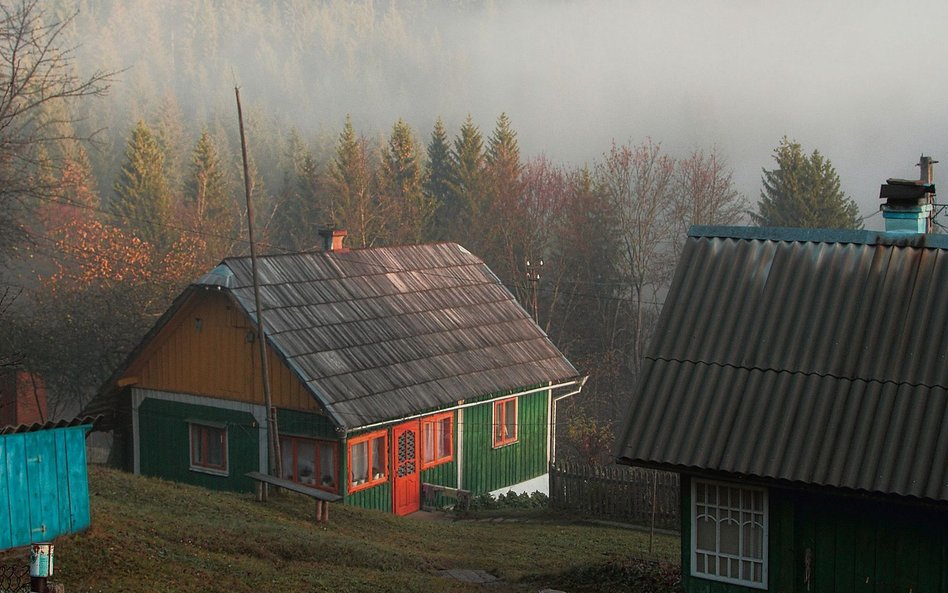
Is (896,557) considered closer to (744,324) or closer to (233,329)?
(744,324)

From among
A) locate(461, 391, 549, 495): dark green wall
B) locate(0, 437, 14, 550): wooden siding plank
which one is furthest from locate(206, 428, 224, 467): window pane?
locate(0, 437, 14, 550): wooden siding plank

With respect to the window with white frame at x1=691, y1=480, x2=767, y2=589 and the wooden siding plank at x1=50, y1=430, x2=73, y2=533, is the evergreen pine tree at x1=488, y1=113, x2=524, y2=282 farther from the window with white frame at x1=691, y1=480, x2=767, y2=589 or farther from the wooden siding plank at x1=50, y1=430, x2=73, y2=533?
the window with white frame at x1=691, y1=480, x2=767, y2=589

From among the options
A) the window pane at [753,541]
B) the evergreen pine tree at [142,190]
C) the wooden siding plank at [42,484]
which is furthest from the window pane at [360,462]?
the evergreen pine tree at [142,190]

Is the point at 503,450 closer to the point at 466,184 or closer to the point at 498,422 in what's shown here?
the point at 498,422

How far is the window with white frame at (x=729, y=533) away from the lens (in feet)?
37.7

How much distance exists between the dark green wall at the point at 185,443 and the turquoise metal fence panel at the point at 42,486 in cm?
1084

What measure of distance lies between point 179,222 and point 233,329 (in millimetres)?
40606

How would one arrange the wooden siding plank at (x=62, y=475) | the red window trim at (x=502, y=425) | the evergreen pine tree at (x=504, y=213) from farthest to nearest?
the evergreen pine tree at (x=504, y=213) → the red window trim at (x=502, y=425) → the wooden siding plank at (x=62, y=475)

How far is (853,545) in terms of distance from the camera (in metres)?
11.1

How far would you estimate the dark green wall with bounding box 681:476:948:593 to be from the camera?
10.7 metres

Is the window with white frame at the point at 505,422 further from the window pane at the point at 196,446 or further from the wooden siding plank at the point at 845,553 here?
the wooden siding plank at the point at 845,553

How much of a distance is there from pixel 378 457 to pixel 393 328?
365 cm

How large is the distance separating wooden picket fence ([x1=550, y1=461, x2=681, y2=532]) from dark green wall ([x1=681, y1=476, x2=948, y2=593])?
9805 millimetres

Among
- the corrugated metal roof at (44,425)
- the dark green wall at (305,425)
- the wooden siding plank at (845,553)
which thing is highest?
the corrugated metal roof at (44,425)
